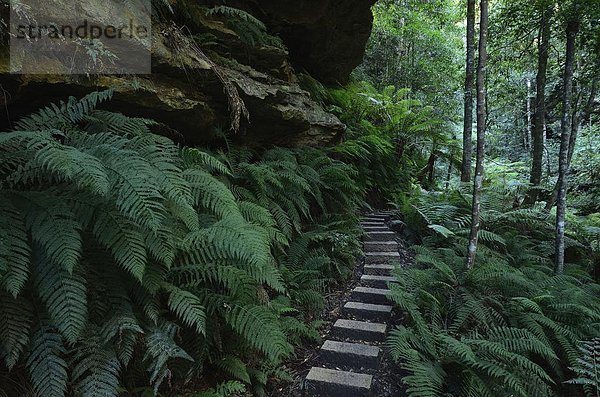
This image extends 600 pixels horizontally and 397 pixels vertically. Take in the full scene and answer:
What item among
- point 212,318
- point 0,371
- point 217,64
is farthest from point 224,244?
point 217,64

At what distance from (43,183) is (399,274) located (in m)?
3.71

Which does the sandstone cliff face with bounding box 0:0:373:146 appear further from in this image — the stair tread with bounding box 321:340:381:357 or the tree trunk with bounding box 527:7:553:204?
the tree trunk with bounding box 527:7:553:204

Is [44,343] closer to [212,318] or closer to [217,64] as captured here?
[212,318]

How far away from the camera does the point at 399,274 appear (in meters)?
4.35

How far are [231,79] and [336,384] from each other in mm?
3506

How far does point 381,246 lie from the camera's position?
576cm

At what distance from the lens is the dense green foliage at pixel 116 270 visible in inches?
72.1

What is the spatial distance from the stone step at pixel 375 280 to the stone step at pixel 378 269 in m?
0.14

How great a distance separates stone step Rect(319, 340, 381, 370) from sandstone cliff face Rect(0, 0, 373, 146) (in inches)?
109

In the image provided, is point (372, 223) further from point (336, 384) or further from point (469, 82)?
point (336, 384)

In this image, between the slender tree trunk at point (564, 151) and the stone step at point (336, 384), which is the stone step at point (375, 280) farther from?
the slender tree trunk at point (564, 151)

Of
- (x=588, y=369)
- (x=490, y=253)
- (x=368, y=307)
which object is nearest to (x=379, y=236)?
(x=490, y=253)

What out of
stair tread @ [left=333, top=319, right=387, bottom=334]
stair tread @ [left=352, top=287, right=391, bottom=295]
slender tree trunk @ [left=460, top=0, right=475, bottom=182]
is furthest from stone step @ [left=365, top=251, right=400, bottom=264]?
slender tree trunk @ [left=460, top=0, right=475, bottom=182]

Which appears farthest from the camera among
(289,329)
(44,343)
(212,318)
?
(289,329)
